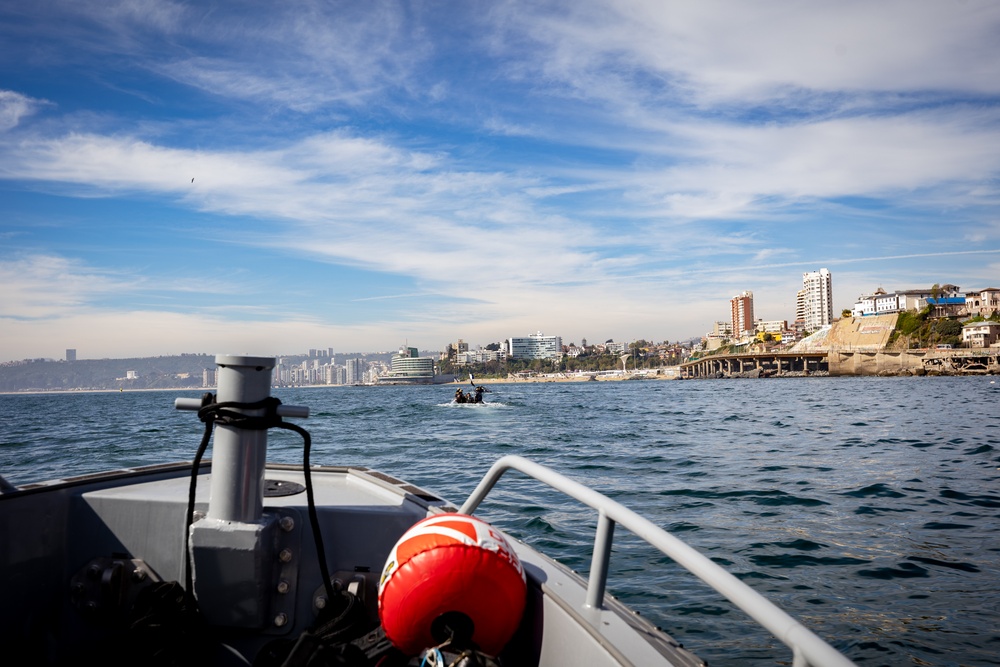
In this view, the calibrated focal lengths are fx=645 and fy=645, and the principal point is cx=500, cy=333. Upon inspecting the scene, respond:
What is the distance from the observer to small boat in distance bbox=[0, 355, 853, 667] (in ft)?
6.52

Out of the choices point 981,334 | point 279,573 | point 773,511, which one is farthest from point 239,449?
point 981,334

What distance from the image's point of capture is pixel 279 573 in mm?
2729

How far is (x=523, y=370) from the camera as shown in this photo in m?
185

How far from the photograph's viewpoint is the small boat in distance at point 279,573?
1986 mm

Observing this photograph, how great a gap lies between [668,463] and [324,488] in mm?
12655

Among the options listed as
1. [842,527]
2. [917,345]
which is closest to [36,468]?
[842,527]

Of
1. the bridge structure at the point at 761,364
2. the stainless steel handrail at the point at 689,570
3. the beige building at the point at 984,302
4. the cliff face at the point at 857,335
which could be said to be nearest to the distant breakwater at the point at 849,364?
the bridge structure at the point at 761,364

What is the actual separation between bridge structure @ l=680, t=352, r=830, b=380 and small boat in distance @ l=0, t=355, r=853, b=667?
133 meters

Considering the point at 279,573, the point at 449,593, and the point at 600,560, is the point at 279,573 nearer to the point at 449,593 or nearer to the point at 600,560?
the point at 449,593

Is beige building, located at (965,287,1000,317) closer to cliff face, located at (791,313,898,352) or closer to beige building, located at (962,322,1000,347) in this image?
cliff face, located at (791,313,898,352)

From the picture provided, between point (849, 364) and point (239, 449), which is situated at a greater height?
point (239, 449)

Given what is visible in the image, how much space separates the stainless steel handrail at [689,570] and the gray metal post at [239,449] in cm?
87

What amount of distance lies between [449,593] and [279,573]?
1.11 metres

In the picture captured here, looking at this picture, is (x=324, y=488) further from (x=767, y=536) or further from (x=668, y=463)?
(x=668, y=463)
